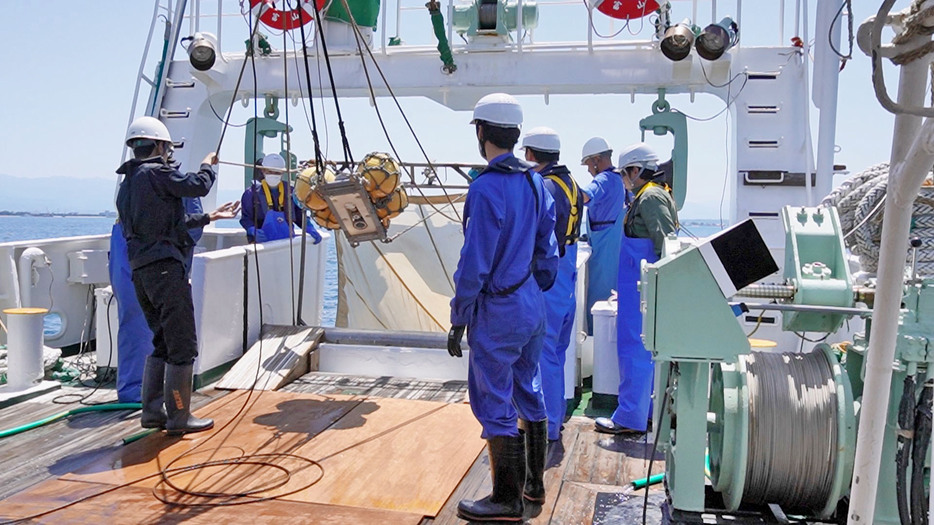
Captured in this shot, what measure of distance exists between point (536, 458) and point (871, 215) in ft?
5.74

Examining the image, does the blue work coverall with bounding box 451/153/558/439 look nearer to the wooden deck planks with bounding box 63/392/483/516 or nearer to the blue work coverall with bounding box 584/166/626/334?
the wooden deck planks with bounding box 63/392/483/516

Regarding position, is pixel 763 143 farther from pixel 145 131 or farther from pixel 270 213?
pixel 145 131

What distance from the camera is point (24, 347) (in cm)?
523

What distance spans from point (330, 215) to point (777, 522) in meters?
3.46

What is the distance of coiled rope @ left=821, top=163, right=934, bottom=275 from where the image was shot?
2.91 m

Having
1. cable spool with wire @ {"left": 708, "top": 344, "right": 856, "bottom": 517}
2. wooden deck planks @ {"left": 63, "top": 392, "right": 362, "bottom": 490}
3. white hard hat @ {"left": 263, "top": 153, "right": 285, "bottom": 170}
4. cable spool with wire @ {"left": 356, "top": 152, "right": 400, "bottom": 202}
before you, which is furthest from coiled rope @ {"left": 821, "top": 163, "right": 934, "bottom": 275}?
white hard hat @ {"left": 263, "top": 153, "right": 285, "bottom": 170}

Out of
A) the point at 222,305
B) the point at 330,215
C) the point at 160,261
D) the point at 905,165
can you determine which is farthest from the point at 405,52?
the point at 905,165

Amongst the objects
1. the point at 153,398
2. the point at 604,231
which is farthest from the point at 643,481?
the point at 604,231

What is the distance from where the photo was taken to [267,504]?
3.54 m

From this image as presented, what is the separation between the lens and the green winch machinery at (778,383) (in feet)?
9.30

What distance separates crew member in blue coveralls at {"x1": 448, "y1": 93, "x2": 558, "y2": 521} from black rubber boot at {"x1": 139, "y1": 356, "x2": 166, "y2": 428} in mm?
2006

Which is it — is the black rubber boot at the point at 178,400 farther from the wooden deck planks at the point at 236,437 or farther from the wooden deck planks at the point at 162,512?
the wooden deck planks at the point at 162,512

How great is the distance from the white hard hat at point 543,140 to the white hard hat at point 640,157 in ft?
1.75

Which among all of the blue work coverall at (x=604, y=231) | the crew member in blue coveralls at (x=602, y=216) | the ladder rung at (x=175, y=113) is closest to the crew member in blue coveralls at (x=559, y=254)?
the crew member in blue coveralls at (x=602, y=216)
